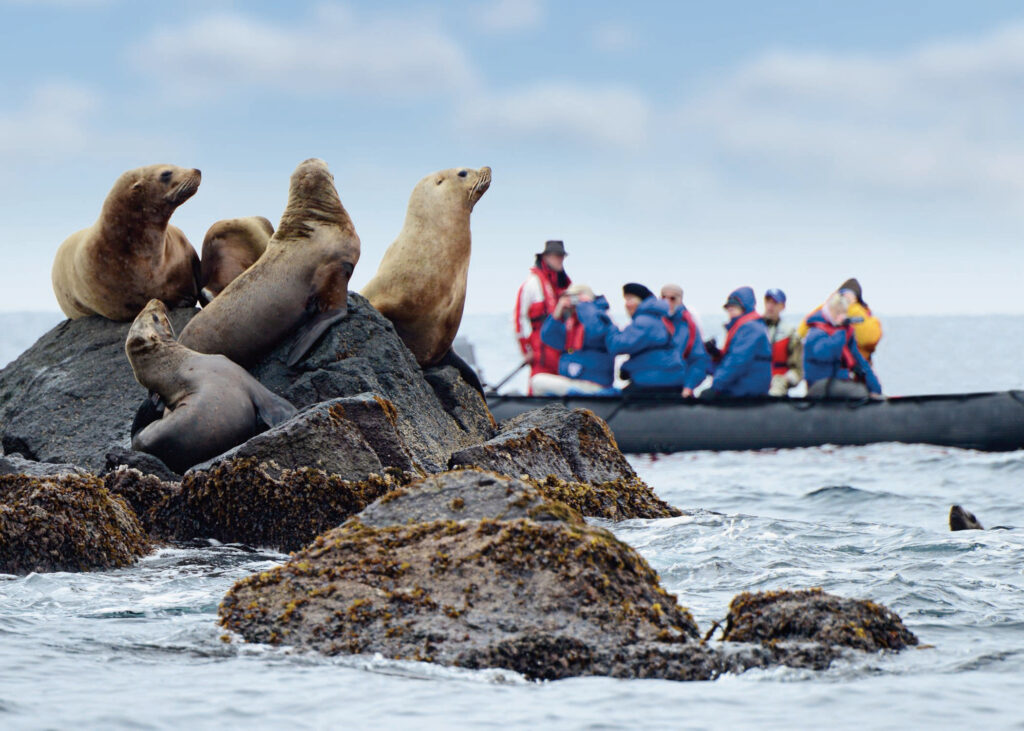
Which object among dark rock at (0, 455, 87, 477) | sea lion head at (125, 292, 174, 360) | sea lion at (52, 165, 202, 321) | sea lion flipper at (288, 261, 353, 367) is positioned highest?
sea lion at (52, 165, 202, 321)

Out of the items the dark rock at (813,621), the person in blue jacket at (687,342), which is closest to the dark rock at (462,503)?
the dark rock at (813,621)

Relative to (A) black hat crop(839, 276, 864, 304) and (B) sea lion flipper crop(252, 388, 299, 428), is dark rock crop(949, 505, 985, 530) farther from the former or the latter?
(A) black hat crop(839, 276, 864, 304)

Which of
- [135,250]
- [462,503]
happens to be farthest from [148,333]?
[462,503]

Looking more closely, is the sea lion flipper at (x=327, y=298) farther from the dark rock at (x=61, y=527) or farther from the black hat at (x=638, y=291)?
the black hat at (x=638, y=291)

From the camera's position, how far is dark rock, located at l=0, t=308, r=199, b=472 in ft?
23.6

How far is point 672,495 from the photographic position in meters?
11.2

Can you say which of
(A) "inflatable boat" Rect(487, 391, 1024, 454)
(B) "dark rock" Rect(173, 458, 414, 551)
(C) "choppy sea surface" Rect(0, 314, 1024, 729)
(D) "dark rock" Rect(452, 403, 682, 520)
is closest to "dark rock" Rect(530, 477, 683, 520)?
(D) "dark rock" Rect(452, 403, 682, 520)

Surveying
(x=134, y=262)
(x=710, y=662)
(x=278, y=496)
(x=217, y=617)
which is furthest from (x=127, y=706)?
(x=134, y=262)

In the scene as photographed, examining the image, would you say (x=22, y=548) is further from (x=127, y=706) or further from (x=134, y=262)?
(x=134, y=262)

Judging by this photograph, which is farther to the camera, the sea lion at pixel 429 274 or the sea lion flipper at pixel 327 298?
the sea lion at pixel 429 274

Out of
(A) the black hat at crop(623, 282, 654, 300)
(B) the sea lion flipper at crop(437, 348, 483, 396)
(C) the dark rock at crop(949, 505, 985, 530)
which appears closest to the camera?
(C) the dark rock at crop(949, 505, 985, 530)

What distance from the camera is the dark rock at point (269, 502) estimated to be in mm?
5773

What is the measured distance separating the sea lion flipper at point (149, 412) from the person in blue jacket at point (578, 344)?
7.88 m

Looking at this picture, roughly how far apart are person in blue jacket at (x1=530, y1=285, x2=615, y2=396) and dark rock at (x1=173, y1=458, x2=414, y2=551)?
342 inches
